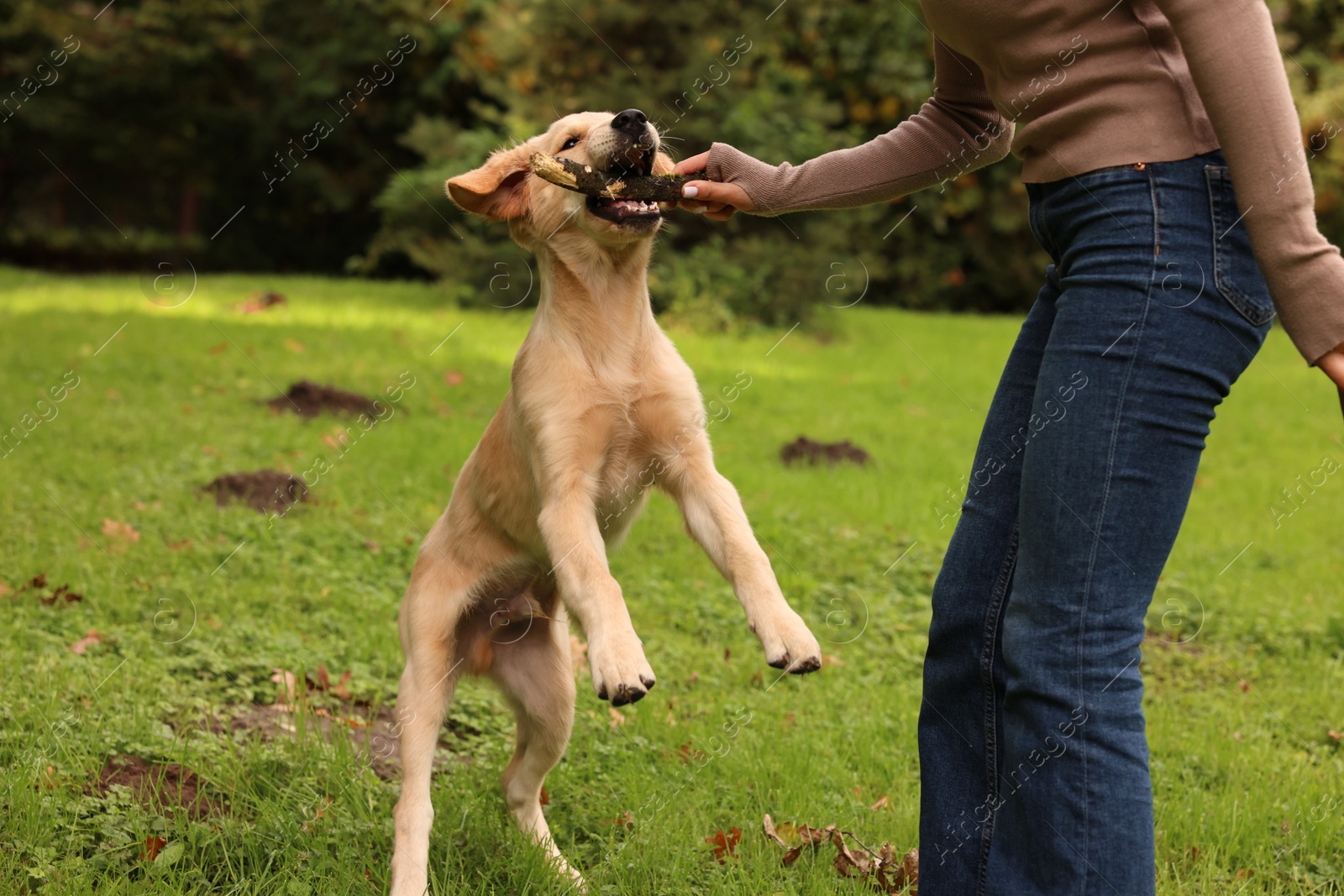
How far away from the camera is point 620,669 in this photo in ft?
7.90

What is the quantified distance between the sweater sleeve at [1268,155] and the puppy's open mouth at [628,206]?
61.8 inches

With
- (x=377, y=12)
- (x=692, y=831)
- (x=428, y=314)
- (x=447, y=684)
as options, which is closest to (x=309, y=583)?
(x=447, y=684)

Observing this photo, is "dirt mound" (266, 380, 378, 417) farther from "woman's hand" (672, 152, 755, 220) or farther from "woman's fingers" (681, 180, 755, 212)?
"woman's fingers" (681, 180, 755, 212)

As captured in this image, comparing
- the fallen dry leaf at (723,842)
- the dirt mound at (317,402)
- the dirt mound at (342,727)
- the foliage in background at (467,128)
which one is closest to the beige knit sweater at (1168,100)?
the fallen dry leaf at (723,842)

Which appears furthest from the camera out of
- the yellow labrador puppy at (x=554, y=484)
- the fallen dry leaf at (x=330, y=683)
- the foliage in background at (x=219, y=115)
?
the foliage in background at (x=219, y=115)

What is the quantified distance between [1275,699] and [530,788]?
10.2 ft

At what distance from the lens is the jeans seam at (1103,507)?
186cm

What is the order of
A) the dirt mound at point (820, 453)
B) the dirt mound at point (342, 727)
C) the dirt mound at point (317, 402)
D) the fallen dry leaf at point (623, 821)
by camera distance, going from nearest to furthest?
the fallen dry leaf at point (623, 821)
the dirt mound at point (342, 727)
the dirt mound at point (820, 453)
the dirt mound at point (317, 402)

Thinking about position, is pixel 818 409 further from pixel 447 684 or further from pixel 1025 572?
pixel 1025 572

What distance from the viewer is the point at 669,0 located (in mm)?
12383

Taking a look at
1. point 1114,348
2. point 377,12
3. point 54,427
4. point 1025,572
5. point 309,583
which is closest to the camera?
point 1114,348

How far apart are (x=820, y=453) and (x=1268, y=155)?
6155 millimetres

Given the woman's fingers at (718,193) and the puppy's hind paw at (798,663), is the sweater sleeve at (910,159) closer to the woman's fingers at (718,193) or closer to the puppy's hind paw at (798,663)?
the woman's fingers at (718,193)

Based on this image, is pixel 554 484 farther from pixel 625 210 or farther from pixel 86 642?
pixel 86 642
